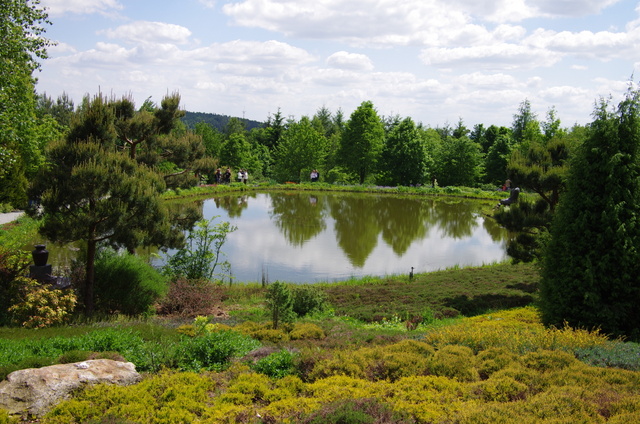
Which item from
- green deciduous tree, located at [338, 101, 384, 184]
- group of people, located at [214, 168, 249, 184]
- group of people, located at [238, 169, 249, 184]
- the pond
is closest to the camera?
the pond

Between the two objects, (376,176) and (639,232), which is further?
(376,176)

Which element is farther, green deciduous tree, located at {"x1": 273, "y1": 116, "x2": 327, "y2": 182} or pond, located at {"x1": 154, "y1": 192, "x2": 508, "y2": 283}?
green deciduous tree, located at {"x1": 273, "y1": 116, "x2": 327, "y2": 182}

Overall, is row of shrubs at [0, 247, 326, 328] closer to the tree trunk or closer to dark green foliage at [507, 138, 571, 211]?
the tree trunk

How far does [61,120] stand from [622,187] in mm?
57215

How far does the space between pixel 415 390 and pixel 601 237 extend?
580cm

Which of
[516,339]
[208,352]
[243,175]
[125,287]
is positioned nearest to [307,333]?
[208,352]

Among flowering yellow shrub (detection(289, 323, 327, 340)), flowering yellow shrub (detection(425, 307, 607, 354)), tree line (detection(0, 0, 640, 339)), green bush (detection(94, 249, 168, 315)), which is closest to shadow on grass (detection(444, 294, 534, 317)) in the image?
tree line (detection(0, 0, 640, 339))

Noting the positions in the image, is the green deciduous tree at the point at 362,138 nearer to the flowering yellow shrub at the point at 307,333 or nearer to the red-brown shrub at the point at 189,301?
the red-brown shrub at the point at 189,301

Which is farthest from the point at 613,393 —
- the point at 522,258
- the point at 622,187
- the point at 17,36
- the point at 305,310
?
the point at 17,36

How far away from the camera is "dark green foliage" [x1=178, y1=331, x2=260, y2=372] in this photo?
273 inches

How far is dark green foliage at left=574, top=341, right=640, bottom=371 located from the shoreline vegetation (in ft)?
0.05

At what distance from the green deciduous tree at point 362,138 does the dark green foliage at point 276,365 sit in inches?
1686

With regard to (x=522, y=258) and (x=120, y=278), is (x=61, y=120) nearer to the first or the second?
(x=120, y=278)

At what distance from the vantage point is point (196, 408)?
18.1ft
